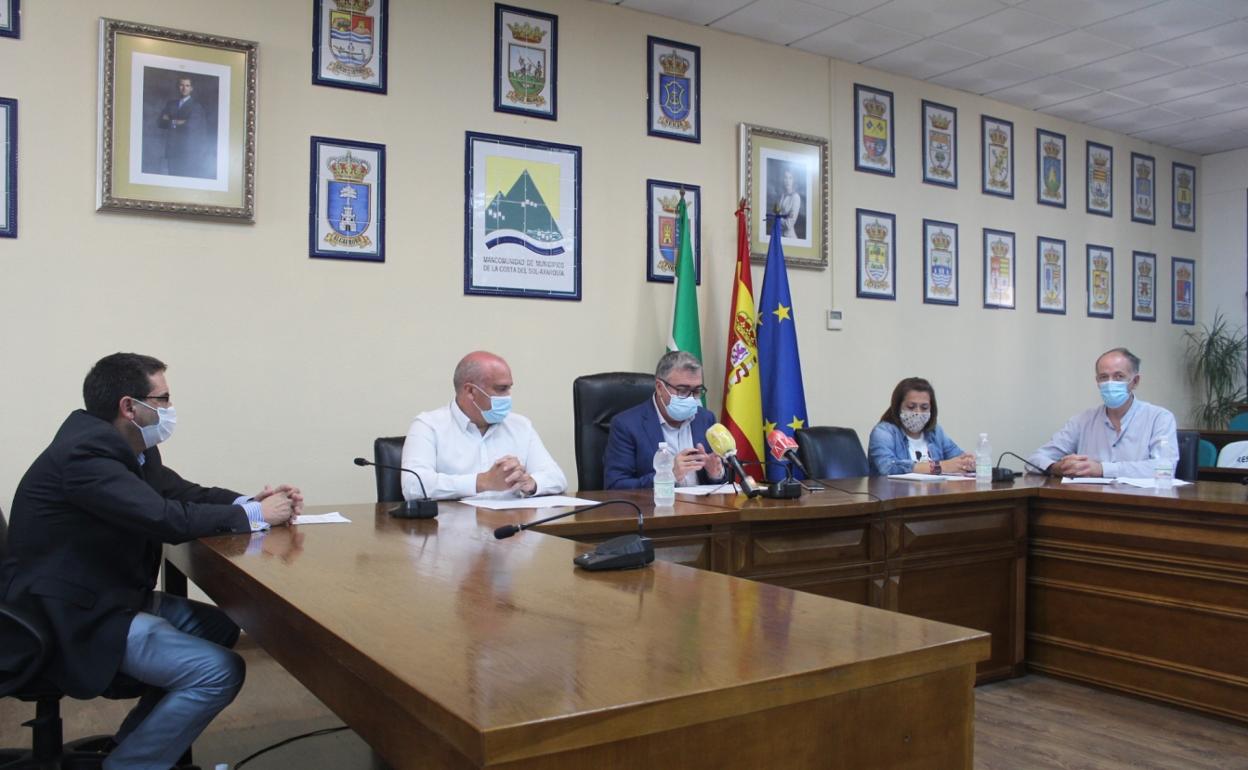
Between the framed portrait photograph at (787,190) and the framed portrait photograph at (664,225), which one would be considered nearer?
the framed portrait photograph at (664,225)

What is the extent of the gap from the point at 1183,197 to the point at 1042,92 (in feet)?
7.45

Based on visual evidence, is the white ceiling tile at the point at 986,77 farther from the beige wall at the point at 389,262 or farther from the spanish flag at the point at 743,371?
the spanish flag at the point at 743,371

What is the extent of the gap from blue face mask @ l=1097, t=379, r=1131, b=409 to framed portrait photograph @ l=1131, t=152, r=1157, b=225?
149 inches

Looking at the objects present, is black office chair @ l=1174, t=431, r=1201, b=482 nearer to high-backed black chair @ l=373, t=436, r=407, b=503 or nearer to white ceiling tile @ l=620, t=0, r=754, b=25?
white ceiling tile @ l=620, t=0, r=754, b=25

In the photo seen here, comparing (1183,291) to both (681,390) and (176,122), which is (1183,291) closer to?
(681,390)

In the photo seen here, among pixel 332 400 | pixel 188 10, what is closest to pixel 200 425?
pixel 332 400

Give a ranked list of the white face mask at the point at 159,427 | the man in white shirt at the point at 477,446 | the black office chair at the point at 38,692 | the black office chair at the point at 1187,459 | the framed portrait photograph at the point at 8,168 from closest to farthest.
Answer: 1. the black office chair at the point at 38,692
2. the white face mask at the point at 159,427
3. the man in white shirt at the point at 477,446
4. the framed portrait photograph at the point at 8,168
5. the black office chair at the point at 1187,459

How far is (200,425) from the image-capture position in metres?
3.85

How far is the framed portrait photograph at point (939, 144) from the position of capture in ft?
20.2

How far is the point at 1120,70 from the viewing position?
19.3ft

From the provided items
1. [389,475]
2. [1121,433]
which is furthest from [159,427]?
[1121,433]

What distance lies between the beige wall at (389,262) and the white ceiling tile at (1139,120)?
174 cm

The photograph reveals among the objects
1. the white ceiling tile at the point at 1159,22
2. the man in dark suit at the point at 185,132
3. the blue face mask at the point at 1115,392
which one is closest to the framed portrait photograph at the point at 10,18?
the man in dark suit at the point at 185,132

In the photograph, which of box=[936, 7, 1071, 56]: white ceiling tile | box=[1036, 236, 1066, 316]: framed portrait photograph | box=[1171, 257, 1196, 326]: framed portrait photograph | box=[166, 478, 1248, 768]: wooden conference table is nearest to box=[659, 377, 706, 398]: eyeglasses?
box=[166, 478, 1248, 768]: wooden conference table
